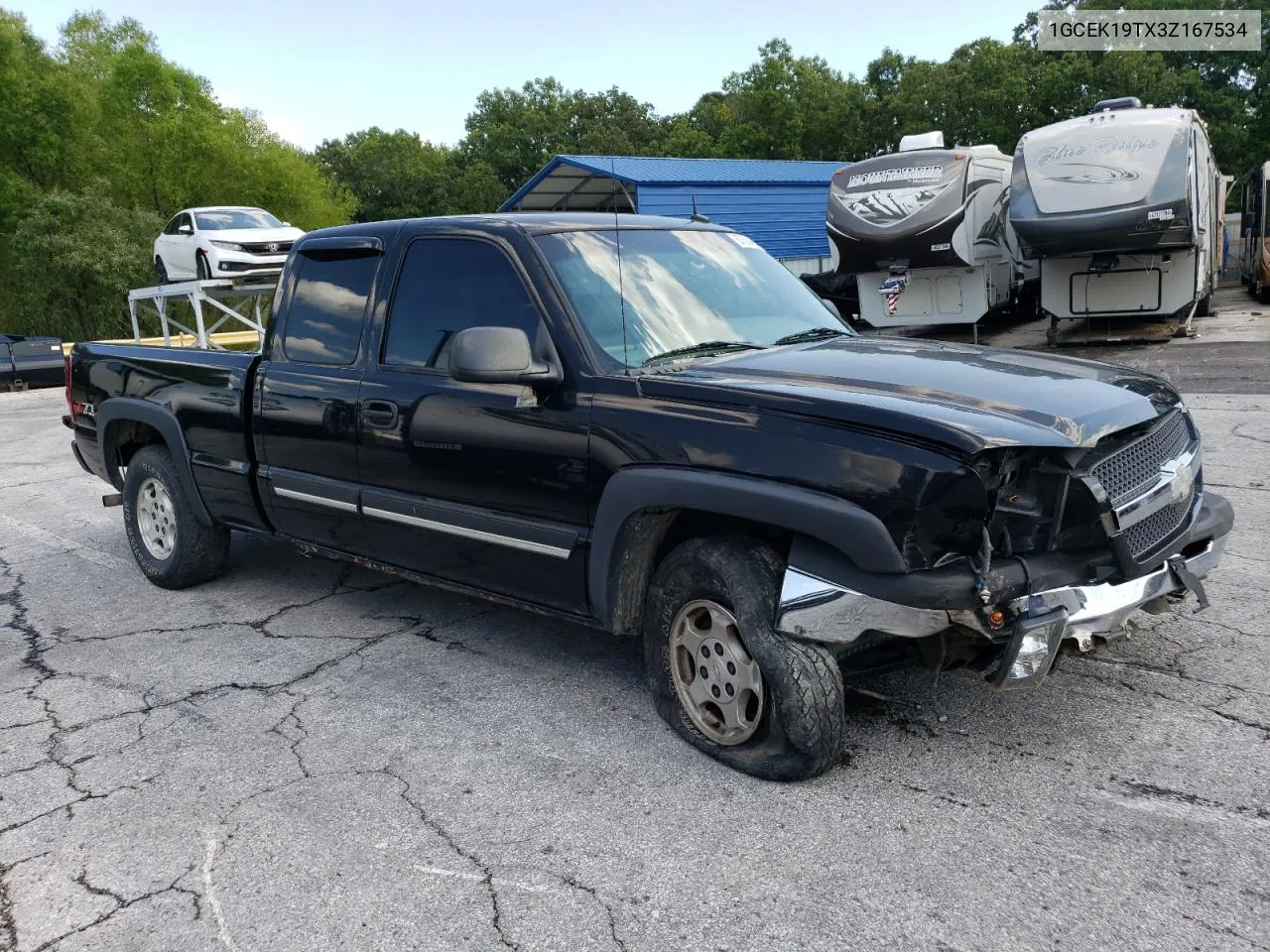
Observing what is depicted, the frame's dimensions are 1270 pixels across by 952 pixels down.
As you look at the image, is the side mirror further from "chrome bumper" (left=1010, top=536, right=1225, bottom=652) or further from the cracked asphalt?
"chrome bumper" (left=1010, top=536, right=1225, bottom=652)

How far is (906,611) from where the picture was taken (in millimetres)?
2889

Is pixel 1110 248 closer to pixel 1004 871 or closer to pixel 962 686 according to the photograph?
pixel 962 686

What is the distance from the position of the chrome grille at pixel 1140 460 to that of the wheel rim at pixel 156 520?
4.82m

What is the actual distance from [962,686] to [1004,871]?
122 cm

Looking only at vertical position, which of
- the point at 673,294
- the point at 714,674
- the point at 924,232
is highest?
the point at 924,232

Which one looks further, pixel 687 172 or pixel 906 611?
pixel 687 172

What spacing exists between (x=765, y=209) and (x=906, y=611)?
87.6ft

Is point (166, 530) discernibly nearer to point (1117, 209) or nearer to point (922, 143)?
point (1117, 209)

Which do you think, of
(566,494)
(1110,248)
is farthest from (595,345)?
(1110,248)

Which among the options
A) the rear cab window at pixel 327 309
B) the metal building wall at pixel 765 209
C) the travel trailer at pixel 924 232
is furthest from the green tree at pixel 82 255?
the rear cab window at pixel 327 309

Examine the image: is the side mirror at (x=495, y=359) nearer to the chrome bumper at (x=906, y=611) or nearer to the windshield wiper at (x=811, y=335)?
the windshield wiper at (x=811, y=335)

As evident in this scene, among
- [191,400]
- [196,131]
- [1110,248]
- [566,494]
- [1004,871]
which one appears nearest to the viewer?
[1004,871]

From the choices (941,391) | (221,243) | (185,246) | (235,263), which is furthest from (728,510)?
(185,246)

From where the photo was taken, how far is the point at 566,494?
3.70m
